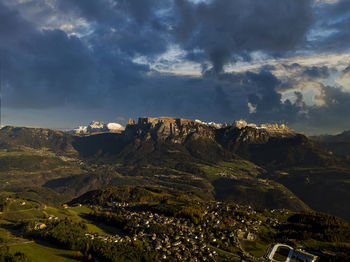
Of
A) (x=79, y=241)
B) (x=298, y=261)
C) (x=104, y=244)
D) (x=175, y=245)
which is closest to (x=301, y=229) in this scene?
(x=298, y=261)

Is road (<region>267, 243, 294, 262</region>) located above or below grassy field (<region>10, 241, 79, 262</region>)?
above

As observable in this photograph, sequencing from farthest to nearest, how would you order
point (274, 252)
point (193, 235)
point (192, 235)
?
point (193, 235) → point (192, 235) → point (274, 252)

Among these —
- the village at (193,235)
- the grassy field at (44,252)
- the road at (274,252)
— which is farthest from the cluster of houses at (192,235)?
the grassy field at (44,252)

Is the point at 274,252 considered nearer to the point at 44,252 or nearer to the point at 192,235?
the point at 192,235

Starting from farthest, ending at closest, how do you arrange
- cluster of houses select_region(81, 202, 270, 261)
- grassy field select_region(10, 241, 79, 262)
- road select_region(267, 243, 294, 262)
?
1. cluster of houses select_region(81, 202, 270, 261)
2. road select_region(267, 243, 294, 262)
3. grassy field select_region(10, 241, 79, 262)

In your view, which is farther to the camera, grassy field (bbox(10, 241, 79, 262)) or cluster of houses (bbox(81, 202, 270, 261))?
cluster of houses (bbox(81, 202, 270, 261))

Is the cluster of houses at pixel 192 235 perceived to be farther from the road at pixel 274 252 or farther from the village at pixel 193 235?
the road at pixel 274 252

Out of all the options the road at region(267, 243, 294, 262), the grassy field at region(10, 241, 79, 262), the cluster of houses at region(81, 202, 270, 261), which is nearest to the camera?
the grassy field at region(10, 241, 79, 262)

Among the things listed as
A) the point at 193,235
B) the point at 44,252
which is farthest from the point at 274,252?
the point at 44,252

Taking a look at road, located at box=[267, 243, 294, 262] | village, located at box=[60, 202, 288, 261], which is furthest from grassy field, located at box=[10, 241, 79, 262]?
road, located at box=[267, 243, 294, 262]

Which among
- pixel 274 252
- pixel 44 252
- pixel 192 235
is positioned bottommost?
pixel 44 252

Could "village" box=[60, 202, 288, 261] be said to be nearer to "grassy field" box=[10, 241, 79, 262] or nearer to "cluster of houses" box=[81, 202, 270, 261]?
"cluster of houses" box=[81, 202, 270, 261]
